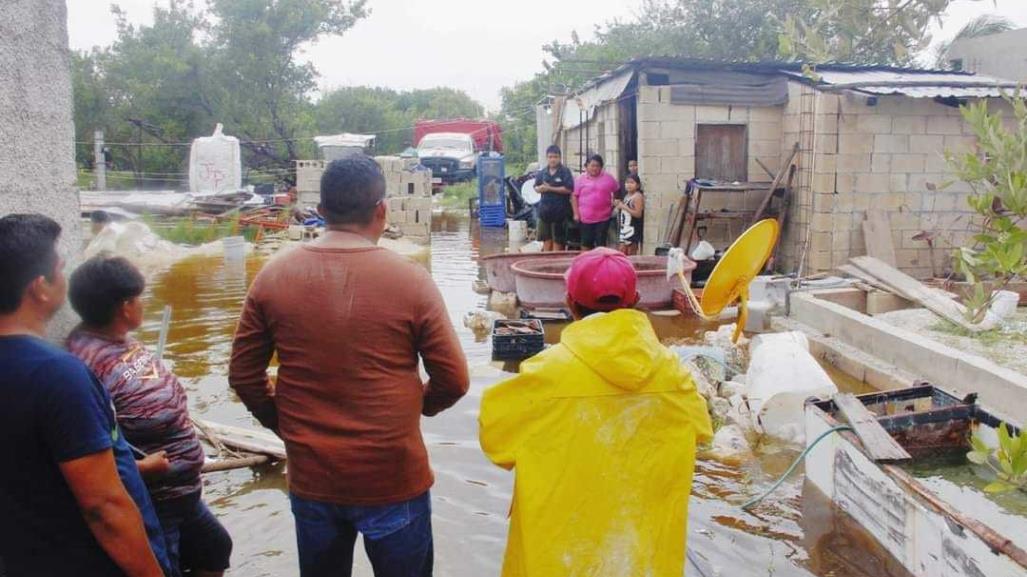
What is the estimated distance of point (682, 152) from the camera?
11.8 m

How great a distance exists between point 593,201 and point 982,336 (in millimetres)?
5846

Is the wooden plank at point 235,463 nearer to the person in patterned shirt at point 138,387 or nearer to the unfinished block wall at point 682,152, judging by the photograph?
the person in patterned shirt at point 138,387

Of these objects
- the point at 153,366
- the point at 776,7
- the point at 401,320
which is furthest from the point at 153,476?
the point at 776,7

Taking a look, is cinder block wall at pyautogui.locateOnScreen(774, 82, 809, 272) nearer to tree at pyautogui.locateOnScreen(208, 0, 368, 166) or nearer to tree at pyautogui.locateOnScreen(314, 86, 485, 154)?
tree at pyautogui.locateOnScreen(208, 0, 368, 166)

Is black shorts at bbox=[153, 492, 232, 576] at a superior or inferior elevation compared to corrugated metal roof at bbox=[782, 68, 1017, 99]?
inferior

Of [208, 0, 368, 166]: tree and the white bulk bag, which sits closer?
the white bulk bag

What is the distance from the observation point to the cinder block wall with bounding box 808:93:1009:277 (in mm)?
10867

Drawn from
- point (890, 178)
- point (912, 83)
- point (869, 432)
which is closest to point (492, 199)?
point (890, 178)

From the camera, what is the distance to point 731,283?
6379mm

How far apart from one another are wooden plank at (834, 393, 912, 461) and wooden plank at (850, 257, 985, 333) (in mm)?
3351

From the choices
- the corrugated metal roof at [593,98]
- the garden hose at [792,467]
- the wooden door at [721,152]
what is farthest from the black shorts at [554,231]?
the garden hose at [792,467]

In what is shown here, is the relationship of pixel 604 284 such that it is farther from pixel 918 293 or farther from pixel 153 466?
pixel 918 293

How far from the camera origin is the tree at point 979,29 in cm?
1767

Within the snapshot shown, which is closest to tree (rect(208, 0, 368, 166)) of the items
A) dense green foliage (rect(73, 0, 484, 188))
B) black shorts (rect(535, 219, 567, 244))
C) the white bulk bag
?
dense green foliage (rect(73, 0, 484, 188))
